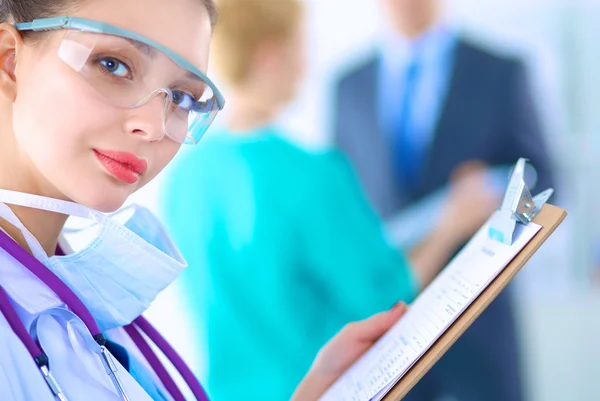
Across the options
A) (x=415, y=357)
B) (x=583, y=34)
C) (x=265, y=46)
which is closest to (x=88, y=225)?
(x=415, y=357)

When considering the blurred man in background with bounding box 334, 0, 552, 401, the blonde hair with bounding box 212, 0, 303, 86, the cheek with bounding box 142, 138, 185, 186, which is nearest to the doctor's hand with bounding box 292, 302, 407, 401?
the cheek with bounding box 142, 138, 185, 186

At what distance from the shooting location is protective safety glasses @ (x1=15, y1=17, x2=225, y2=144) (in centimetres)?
75

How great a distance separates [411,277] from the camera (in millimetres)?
2268

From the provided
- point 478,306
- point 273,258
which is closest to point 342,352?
point 478,306

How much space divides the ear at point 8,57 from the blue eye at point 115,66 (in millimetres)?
100

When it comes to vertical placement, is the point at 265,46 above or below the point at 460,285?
above

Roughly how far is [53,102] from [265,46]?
157cm

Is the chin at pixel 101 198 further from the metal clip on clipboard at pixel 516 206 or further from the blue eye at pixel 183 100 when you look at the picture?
the metal clip on clipboard at pixel 516 206

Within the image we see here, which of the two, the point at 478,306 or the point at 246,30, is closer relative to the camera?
the point at 478,306

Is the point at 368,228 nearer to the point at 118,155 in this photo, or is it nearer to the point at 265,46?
the point at 265,46

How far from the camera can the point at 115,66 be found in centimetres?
77

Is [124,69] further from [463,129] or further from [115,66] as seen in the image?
[463,129]

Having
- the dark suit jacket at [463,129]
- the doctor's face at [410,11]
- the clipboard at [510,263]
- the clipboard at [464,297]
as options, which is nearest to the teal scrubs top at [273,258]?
the dark suit jacket at [463,129]

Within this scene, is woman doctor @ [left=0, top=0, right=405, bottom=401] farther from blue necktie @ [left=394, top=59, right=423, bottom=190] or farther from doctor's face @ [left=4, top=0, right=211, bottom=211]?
blue necktie @ [left=394, top=59, right=423, bottom=190]
